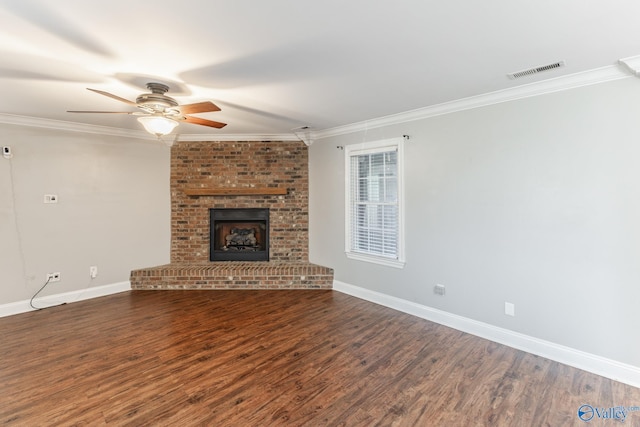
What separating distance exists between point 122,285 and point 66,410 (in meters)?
2.85

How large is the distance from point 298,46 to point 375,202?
2.47 metres

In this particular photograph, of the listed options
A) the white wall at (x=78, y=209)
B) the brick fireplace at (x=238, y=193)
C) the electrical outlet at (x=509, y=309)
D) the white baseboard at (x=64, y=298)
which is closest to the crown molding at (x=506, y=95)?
the brick fireplace at (x=238, y=193)

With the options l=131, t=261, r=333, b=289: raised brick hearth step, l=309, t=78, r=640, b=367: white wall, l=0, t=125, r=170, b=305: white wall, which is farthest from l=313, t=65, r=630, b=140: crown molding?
l=0, t=125, r=170, b=305: white wall

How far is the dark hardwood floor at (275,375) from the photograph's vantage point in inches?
76.8

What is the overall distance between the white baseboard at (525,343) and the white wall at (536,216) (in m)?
0.06

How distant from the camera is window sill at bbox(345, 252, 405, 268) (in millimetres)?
3781

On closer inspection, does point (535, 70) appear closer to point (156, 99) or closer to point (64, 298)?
point (156, 99)

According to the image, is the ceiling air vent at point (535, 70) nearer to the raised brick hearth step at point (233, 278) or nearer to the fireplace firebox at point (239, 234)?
the raised brick hearth step at point (233, 278)

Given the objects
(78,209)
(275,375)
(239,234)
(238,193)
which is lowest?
(275,375)

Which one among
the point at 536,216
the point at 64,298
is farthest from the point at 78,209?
the point at 536,216

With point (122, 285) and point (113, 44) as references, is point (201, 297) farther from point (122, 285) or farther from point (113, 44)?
point (113, 44)

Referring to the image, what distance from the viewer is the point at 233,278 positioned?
461 cm

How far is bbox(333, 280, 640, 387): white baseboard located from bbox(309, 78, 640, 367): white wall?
0.19ft

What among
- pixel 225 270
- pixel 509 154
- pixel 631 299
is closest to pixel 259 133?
pixel 225 270
